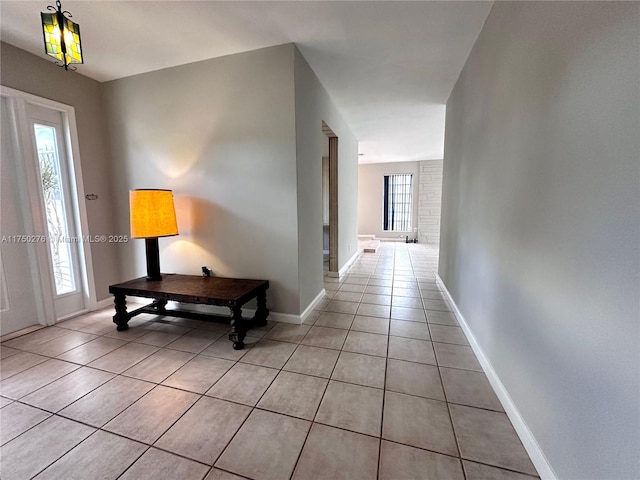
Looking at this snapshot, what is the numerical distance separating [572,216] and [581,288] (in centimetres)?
27

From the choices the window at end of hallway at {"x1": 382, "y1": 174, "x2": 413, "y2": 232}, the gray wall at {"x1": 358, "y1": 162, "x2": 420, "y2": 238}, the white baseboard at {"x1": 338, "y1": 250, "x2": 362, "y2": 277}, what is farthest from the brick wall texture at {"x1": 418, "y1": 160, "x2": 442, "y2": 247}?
the white baseboard at {"x1": 338, "y1": 250, "x2": 362, "y2": 277}

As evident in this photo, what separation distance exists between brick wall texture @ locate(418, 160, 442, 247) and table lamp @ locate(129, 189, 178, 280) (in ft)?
24.1

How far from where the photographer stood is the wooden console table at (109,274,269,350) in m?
2.18

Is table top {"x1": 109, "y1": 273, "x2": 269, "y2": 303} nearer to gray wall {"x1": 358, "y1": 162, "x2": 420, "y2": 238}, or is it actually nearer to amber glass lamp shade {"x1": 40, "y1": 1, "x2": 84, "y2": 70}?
amber glass lamp shade {"x1": 40, "y1": 1, "x2": 84, "y2": 70}

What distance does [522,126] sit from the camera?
55.4 inches

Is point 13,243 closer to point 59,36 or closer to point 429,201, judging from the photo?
point 59,36

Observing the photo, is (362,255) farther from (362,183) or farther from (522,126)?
(522,126)

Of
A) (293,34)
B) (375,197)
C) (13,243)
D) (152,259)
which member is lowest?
(152,259)

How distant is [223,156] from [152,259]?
1232 mm

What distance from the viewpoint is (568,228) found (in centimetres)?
102

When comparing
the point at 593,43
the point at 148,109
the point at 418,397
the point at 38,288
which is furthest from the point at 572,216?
the point at 38,288

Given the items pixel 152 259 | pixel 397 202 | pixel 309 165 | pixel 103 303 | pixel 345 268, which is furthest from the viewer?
pixel 397 202

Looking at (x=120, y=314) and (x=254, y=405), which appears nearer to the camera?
(x=254, y=405)

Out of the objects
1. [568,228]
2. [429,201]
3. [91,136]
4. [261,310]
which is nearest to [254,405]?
[261,310]
